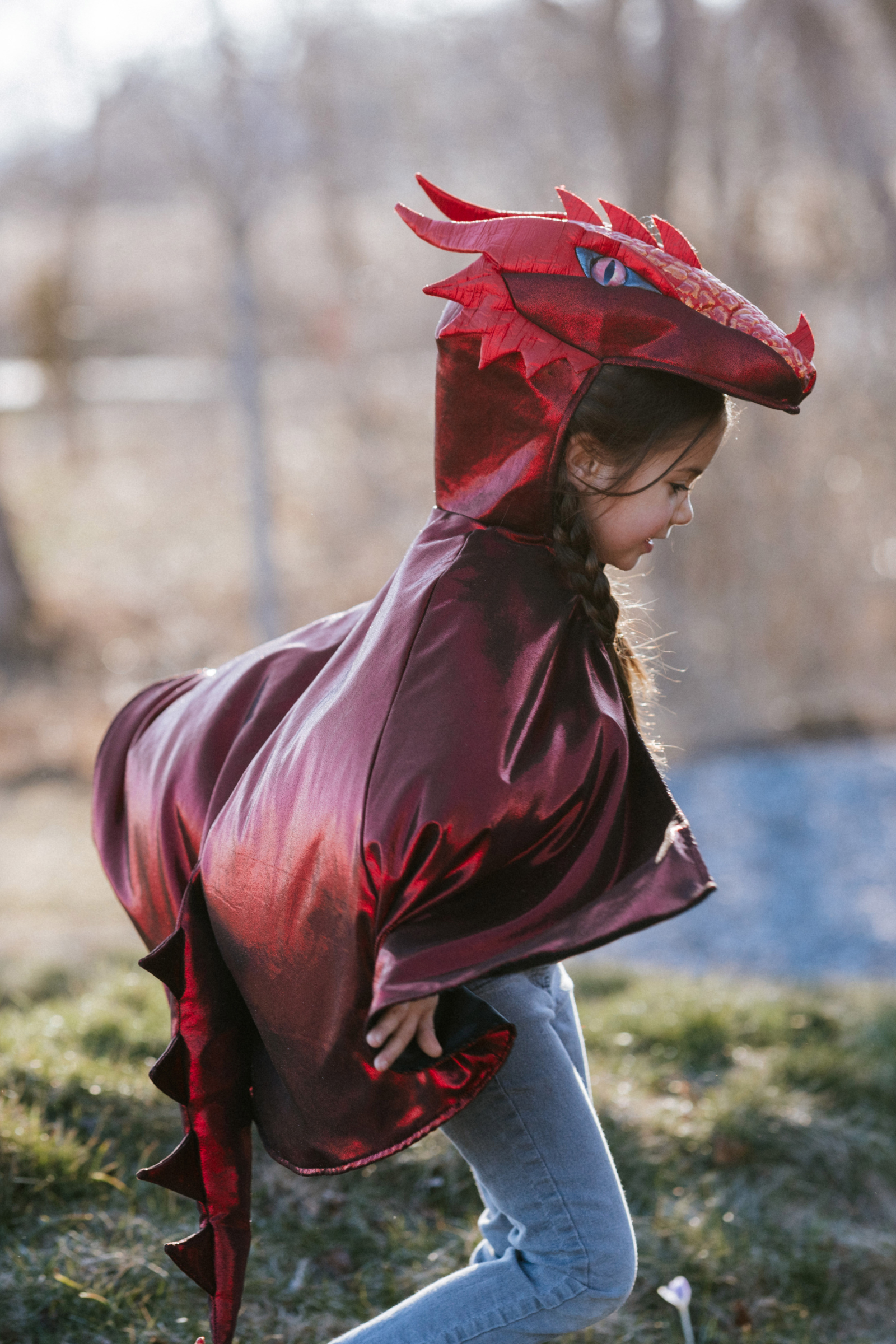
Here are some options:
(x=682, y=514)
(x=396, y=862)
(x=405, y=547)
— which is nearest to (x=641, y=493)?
(x=682, y=514)

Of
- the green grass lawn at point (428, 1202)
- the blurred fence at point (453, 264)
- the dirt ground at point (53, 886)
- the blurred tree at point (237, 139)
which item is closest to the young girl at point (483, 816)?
the green grass lawn at point (428, 1202)

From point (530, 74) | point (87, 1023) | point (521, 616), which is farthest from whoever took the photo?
point (530, 74)

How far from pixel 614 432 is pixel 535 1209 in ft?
3.46

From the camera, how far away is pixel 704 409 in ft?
5.59

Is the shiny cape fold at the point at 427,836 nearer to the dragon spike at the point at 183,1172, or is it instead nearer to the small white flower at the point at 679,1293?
the dragon spike at the point at 183,1172

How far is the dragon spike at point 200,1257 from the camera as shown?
181cm

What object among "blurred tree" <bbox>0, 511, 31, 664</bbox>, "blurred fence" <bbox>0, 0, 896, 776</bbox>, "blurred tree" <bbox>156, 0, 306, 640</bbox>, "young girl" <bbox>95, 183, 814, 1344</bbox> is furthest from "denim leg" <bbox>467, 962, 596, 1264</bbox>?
"blurred tree" <bbox>0, 511, 31, 664</bbox>

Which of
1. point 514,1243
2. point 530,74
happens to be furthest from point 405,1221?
point 530,74

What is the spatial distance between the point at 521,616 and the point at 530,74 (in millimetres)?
10018

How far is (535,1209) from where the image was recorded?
171cm

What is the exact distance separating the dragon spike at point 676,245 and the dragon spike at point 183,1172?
142 cm

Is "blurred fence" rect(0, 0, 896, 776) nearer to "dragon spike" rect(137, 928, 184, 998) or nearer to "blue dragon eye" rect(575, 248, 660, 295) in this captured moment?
"blue dragon eye" rect(575, 248, 660, 295)

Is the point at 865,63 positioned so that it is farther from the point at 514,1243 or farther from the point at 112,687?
the point at 514,1243

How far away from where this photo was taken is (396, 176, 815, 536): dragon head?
5.29 ft
